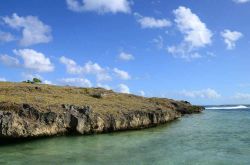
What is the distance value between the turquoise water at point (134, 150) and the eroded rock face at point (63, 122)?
151 cm

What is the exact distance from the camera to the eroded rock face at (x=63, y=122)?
127ft

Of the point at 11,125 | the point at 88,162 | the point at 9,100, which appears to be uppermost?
the point at 9,100

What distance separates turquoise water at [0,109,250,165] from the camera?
29438 millimetres

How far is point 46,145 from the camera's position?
36.9 m

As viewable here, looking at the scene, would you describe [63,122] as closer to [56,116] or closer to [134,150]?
[56,116]

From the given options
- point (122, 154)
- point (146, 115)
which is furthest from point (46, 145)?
point (146, 115)

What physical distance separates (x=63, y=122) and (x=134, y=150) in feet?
40.3

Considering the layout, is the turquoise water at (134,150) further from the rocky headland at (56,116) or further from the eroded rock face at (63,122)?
the rocky headland at (56,116)

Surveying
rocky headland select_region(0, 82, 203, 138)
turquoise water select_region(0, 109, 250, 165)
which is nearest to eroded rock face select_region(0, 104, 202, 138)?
rocky headland select_region(0, 82, 203, 138)

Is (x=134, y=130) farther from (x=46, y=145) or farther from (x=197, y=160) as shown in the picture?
(x=197, y=160)

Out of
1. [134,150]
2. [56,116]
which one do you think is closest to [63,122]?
[56,116]

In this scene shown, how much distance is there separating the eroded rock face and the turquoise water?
1515 millimetres

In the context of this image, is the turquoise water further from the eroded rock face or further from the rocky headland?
the rocky headland

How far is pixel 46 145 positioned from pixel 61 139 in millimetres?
3749
